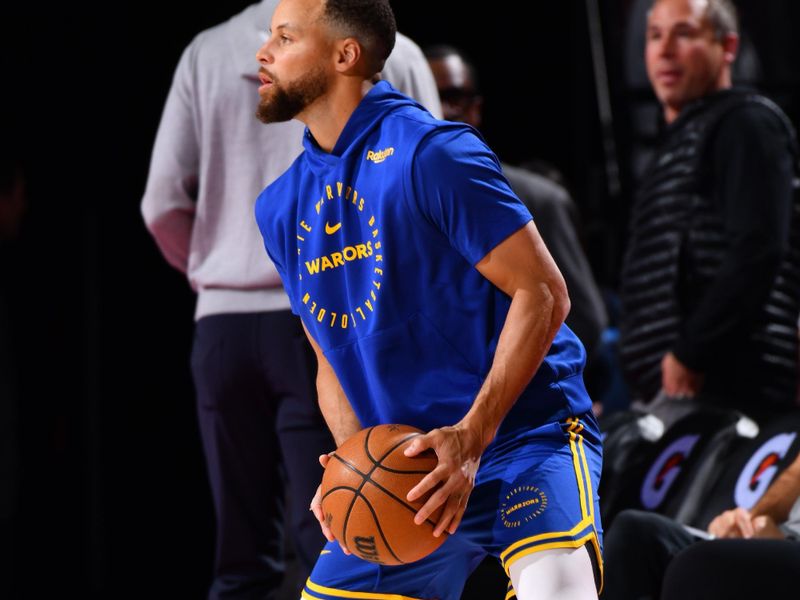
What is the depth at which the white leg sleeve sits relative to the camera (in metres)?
2.23

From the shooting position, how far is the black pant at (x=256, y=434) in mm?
3238

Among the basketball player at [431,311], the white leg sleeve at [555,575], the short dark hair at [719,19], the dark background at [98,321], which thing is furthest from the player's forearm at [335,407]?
the dark background at [98,321]

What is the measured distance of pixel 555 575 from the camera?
224 cm

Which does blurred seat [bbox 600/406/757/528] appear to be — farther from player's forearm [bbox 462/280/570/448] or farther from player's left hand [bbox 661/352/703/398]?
player's forearm [bbox 462/280/570/448]

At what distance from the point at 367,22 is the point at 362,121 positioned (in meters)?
0.20

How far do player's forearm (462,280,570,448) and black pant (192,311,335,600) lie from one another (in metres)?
1.07

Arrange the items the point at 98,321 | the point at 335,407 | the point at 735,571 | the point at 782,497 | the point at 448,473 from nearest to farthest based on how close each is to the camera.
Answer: the point at 448,473, the point at 335,407, the point at 735,571, the point at 782,497, the point at 98,321

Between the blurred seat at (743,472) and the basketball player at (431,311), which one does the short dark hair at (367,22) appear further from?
the blurred seat at (743,472)

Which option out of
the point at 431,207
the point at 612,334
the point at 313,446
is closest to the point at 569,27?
A: the point at 612,334

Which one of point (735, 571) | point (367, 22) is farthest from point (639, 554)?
point (367, 22)

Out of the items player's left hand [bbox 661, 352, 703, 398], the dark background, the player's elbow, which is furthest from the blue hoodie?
the dark background

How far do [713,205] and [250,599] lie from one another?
1881 mm

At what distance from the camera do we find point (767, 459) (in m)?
3.75

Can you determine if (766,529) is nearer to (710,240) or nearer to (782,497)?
(782,497)
